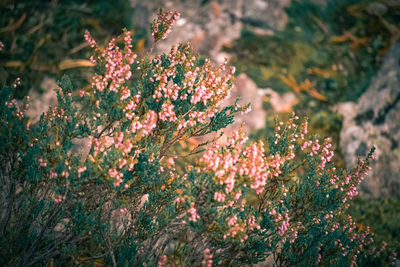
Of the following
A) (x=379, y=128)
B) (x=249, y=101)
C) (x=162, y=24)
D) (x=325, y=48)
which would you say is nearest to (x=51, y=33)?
(x=249, y=101)

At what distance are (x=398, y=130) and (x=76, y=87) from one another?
834cm

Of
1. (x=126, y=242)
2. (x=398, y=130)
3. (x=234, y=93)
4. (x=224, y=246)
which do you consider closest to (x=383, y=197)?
(x=398, y=130)

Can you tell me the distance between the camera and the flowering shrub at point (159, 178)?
2945 millimetres

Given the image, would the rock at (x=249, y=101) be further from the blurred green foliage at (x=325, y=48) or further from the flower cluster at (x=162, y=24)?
the flower cluster at (x=162, y=24)

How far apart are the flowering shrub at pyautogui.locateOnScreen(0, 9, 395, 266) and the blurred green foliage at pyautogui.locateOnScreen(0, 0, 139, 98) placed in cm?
506

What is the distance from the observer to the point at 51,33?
9531 mm

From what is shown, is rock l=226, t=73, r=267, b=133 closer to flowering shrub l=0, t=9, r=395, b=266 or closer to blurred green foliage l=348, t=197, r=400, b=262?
blurred green foliage l=348, t=197, r=400, b=262

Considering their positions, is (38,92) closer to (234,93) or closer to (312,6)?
(234,93)

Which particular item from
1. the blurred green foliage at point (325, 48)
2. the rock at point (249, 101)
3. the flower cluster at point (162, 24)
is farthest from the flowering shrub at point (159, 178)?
the blurred green foliage at point (325, 48)

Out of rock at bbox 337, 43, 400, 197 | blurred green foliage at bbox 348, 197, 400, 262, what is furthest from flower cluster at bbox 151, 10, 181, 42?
rock at bbox 337, 43, 400, 197

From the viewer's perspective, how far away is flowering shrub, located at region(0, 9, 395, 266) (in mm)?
2945

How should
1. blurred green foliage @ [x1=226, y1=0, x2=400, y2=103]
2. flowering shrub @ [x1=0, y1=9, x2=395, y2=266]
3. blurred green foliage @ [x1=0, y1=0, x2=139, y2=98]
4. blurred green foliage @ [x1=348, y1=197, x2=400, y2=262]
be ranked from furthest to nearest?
blurred green foliage @ [x1=226, y1=0, x2=400, y2=103] < blurred green foliage @ [x1=0, y1=0, x2=139, y2=98] < blurred green foliage @ [x1=348, y1=197, x2=400, y2=262] < flowering shrub @ [x1=0, y1=9, x2=395, y2=266]

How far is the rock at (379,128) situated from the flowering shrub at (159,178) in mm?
3422

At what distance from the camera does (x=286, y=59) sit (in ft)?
29.8
